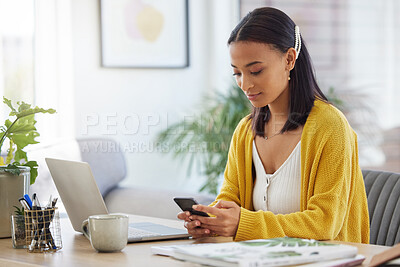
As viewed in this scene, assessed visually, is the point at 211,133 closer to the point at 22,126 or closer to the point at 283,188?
the point at 283,188

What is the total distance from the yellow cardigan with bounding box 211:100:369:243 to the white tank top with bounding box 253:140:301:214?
0.16 ft

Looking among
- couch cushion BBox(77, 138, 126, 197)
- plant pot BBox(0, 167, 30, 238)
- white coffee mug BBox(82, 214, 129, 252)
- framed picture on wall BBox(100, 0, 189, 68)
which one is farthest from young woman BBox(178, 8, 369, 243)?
framed picture on wall BBox(100, 0, 189, 68)

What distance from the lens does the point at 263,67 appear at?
180cm

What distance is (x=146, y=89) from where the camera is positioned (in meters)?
4.04

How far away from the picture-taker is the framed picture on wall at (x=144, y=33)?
12.5 ft

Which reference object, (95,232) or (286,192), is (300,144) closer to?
(286,192)

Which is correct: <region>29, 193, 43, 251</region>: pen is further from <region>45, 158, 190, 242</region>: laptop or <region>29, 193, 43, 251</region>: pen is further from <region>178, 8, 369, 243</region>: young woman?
<region>178, 8, 369, 243</region>: young woman

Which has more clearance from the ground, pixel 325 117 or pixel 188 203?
pixel 325 117

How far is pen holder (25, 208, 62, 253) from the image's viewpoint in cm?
148

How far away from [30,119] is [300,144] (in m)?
0.79

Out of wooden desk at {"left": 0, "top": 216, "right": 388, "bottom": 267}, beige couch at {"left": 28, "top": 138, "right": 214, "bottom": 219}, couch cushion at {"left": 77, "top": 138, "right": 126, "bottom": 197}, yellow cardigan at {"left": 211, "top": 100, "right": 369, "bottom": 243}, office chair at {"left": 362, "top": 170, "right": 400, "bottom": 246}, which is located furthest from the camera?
couch cushion at {"left": 77, "top": 138, "right": 126, "bottom": 197}

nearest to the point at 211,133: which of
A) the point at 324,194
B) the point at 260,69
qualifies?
the point at 260,69

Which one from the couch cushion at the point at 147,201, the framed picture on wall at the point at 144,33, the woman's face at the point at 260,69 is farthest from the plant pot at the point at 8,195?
the framed picture on wall at the point at 144,33

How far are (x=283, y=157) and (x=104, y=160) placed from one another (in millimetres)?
1542
